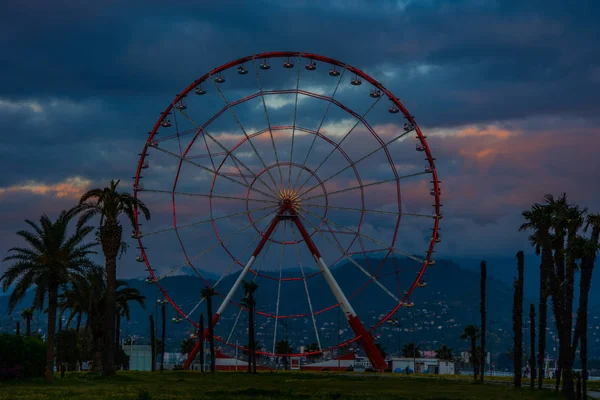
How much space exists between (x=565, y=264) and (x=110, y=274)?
122 feet

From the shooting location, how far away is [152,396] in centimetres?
4991

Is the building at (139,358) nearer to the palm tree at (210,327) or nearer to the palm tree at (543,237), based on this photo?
the palm tree at (210,327)

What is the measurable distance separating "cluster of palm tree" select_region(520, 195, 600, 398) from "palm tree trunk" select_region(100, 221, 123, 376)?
1350 inches

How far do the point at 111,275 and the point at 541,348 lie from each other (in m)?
37.9

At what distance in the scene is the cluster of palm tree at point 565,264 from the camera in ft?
192

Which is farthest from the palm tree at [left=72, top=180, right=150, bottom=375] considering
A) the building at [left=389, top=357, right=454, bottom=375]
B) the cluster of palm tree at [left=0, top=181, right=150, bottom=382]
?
the building at [left=389, top=357, right=454, bottom=375]

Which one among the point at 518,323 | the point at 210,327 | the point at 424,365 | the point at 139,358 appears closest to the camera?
the point at 518,323

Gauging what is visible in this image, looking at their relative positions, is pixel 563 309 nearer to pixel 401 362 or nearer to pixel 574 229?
pixel 574 229

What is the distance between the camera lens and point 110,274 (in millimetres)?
77562

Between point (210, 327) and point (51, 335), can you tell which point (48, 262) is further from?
point (210, 327)

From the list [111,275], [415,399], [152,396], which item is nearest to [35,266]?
[111,275]

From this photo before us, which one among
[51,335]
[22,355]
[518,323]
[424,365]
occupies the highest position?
[518,323]

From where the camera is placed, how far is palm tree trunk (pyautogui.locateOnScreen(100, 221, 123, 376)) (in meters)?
77.0

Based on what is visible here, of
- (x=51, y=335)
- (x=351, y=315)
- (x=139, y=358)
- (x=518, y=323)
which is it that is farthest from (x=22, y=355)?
(x=139, y=358)
